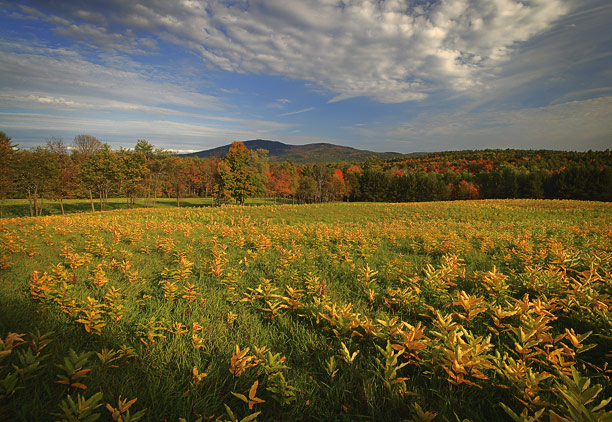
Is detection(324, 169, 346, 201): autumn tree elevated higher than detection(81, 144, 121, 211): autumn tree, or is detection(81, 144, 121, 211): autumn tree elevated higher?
detection(81, 144, 121, 211): autumn tree

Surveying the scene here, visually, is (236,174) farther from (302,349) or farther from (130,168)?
(302,349)

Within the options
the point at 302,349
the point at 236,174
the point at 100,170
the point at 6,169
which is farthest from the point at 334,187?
the point at 302,349

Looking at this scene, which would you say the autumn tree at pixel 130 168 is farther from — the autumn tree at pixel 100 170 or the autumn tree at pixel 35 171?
the autumn tree at pixel 35 171

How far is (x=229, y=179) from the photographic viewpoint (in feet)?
121

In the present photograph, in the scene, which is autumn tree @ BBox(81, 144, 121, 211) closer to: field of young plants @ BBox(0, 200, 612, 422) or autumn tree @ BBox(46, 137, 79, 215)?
autumn tree @ BBox(46, 137, 79, 215)

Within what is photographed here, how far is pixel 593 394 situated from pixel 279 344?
8.11ft

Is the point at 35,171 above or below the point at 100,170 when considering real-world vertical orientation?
below

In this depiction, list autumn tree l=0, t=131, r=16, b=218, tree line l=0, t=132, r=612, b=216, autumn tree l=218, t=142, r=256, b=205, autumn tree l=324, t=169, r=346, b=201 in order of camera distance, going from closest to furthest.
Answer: autumn tree l=0, t=131, r=16, b=218
tree line l=0, t=132, r=612, b=216
autumn tree l=218, t=142, r=256, b=205
autumn tree l=324, t=169, r=346, b=201

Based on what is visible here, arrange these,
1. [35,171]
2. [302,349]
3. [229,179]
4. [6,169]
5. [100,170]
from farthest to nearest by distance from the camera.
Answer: [229,179], [100,170], [35,171], [6,169], [302,349]

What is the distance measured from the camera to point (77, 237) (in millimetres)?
7961

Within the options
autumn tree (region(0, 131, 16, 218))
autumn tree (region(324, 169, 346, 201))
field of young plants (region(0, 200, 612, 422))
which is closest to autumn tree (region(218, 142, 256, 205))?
autumn tree (region(0, 131, 16, 218))

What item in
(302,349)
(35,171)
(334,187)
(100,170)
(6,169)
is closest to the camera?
(302,349)

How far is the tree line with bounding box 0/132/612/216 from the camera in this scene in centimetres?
3181

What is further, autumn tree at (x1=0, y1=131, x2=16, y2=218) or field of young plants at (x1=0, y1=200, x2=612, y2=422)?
autumn tree at (x1=0, y1=131, x2=16, y2=218)
